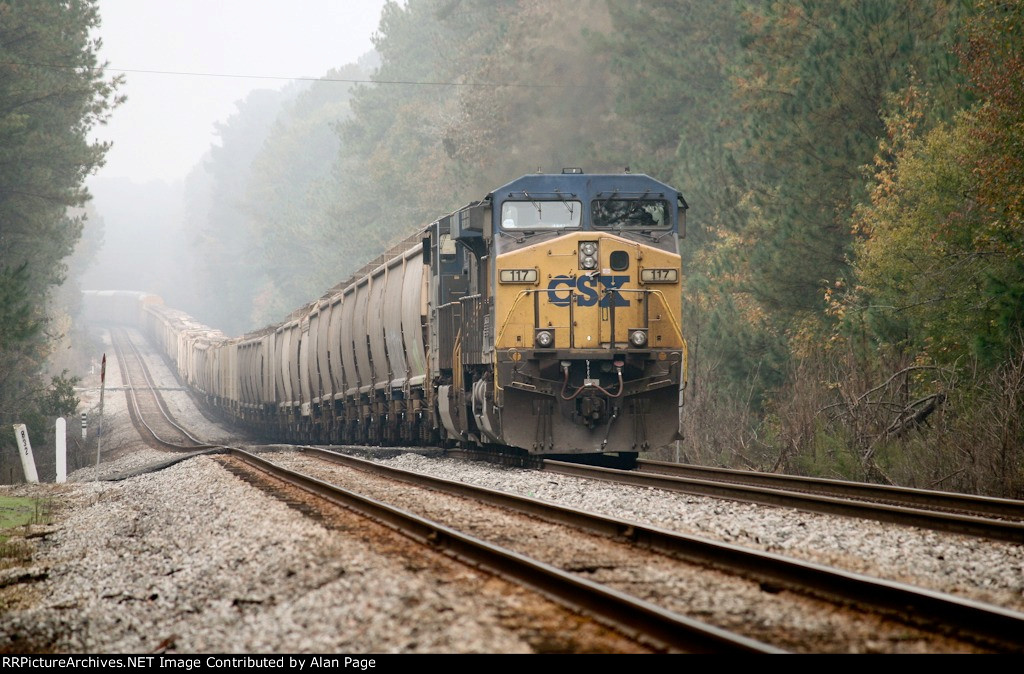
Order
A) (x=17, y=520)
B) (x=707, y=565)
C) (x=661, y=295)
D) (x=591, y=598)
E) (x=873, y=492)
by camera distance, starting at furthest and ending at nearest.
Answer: (x=661, y=295) → (x=17, y=520) → (x=873, y=492) → (x=707, y=565) → (x=591, y=598)

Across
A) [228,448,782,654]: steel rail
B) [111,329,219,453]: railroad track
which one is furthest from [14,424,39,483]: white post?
[228,448,782,654]: steel rail

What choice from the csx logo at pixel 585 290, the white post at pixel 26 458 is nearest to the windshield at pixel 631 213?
the csx logo at pixel 585 290

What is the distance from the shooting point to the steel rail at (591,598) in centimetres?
425

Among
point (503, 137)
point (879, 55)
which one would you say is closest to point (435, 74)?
point (503, 137)

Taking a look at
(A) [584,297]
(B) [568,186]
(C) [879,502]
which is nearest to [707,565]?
(C) [879,502]

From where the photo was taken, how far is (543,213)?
1344 centimetres

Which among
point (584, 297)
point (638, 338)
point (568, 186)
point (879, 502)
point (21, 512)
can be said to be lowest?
point (21, 512)

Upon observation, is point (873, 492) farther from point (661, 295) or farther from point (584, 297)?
point (584, 297)

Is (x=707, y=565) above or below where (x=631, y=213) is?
below

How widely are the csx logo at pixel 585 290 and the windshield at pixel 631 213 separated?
0.80 meters

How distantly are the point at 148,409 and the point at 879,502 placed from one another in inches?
1778

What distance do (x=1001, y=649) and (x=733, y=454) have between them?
1309cm

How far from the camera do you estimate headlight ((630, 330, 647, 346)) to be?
13.1 meters

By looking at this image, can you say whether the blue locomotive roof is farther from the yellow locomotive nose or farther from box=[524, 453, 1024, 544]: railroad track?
box=[524, 453, 1024, 544]: railroad track
